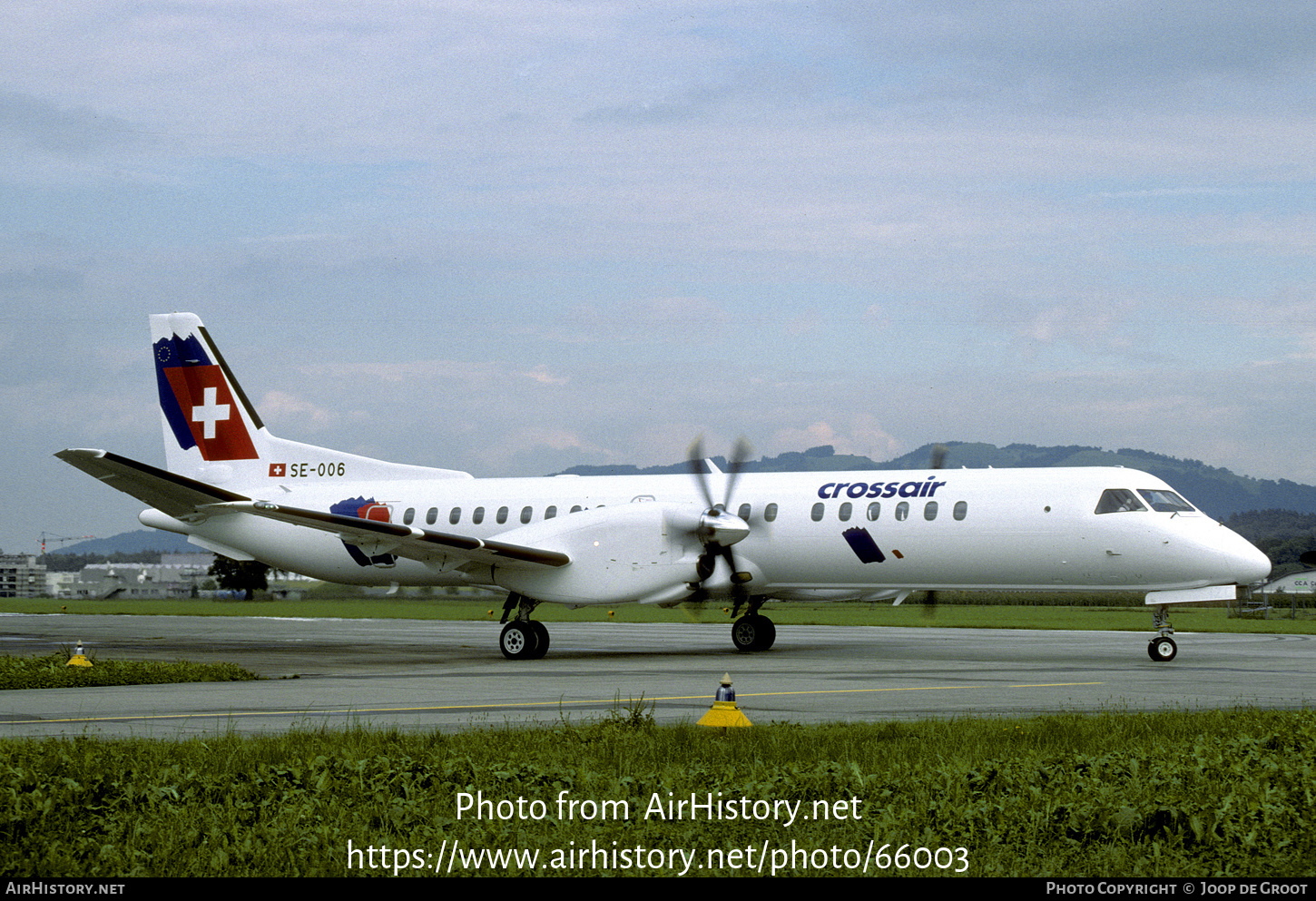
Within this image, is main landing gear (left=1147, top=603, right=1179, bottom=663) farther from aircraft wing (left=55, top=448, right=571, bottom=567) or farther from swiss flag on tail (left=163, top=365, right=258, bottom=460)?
swiss flag on tail (left=163, top=365, right=258, bottom=460)

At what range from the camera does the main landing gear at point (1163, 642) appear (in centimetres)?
2434

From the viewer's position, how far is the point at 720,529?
26344 millimetres

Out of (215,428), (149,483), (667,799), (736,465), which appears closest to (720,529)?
(736,465)

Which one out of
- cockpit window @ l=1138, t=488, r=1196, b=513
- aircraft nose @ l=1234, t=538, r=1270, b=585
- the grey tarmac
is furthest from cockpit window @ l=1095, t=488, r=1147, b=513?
the grey tarmac

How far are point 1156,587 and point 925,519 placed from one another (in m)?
4.53

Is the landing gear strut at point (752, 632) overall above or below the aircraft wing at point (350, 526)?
below

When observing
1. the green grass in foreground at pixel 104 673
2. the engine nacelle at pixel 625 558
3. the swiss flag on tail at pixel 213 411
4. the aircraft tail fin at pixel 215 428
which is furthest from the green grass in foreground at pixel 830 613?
the green grass in foreground at pixel 104 673

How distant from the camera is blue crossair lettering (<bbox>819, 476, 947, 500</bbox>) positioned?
26984 mm

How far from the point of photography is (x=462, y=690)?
1892 cm

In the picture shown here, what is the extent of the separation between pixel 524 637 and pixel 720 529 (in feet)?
15.1

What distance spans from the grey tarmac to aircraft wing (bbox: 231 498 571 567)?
2.14 meters

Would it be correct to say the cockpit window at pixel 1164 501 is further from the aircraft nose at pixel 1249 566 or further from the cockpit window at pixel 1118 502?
the aircraft nose at pixel 1249 566

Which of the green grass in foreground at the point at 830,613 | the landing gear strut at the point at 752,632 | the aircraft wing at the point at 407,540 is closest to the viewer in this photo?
the aircraft wing at the point at 407,540

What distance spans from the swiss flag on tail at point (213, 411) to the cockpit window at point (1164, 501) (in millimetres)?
21748
